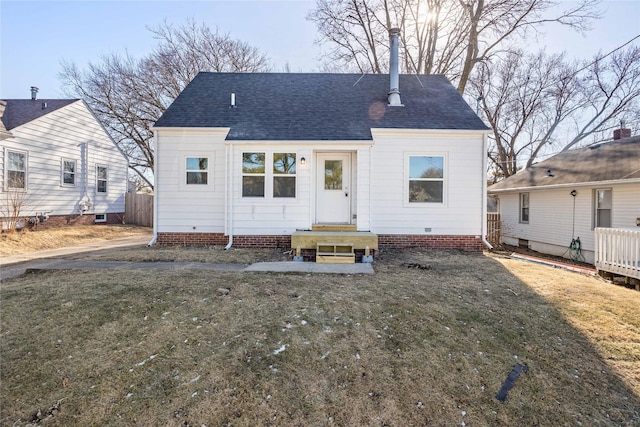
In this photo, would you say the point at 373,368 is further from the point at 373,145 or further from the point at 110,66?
the point at 110,66

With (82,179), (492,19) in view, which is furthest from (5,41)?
(492,19)

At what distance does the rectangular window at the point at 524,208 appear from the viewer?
14875 millimetres

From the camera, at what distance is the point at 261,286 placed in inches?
202

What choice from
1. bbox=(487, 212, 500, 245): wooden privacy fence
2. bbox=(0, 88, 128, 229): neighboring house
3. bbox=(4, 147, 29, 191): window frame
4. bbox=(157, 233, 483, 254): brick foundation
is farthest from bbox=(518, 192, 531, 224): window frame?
bbox=(4, 147, 29, 191): window frame

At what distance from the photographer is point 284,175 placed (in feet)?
29.2

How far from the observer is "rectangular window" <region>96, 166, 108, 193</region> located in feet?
50.2

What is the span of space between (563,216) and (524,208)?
2488 mm

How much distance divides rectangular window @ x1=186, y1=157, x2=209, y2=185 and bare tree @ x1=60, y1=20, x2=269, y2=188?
15295mm

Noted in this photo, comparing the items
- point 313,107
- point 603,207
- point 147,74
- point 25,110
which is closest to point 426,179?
point 313,107

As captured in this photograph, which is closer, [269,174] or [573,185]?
[269,174]

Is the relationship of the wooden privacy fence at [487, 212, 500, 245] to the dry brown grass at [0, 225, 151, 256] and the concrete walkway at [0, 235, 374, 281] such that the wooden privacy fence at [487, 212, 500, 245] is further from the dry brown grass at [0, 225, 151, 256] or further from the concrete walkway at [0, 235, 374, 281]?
the dry brown grass at [0, 225, 151, 256]

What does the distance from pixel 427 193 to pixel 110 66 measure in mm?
23464

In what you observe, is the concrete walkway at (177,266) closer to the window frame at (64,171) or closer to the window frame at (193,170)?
the window frame at (193,170)

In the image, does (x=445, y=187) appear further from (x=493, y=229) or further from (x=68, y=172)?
(x=68, y=172)
